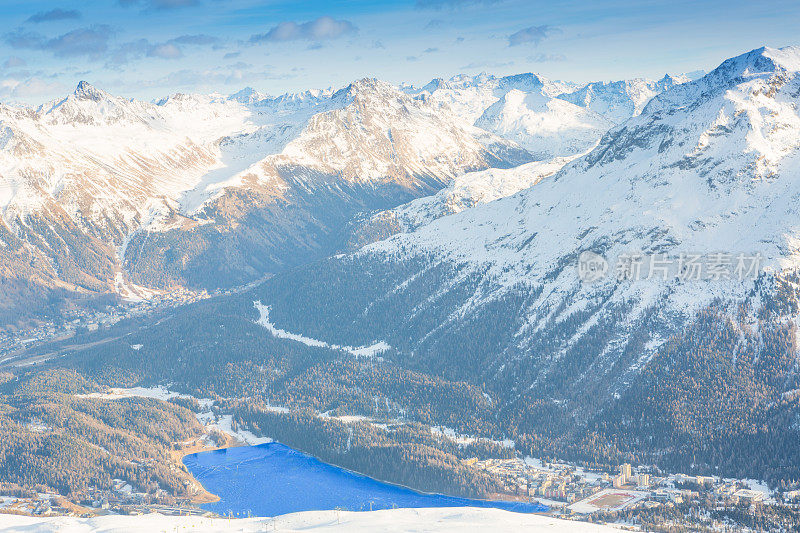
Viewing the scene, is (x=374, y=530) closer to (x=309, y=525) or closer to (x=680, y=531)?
(x=309, y=525)

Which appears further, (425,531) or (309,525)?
(309,525)

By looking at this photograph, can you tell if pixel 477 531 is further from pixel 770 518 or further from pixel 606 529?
pixel 770 518

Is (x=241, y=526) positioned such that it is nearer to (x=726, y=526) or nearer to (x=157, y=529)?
(x=157, y=529)

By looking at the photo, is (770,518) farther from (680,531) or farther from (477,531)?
(477,531)

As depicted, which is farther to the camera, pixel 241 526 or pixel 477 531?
pixel 241 526

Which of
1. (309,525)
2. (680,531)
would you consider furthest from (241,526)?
(680,531)

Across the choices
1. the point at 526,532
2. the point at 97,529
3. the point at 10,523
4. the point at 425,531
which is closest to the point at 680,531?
the point at 526,532

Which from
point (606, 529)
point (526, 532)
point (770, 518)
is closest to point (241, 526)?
point (526, 532)

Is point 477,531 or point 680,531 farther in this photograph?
point 680,531
